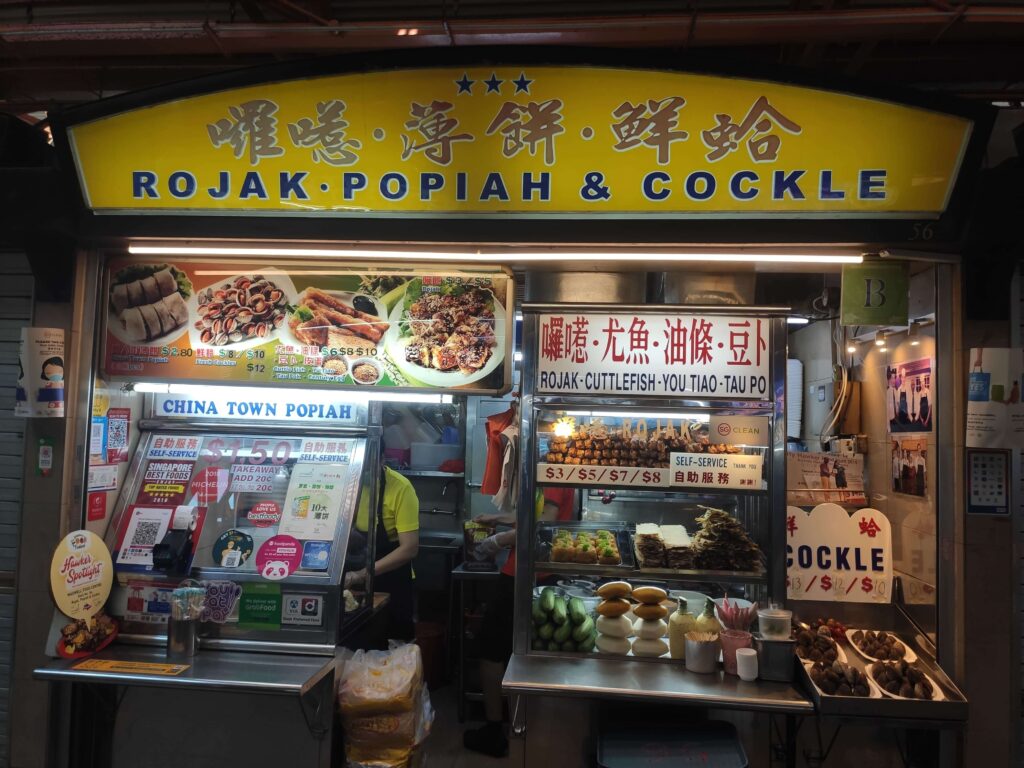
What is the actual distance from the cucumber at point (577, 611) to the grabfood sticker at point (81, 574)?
2618 mm

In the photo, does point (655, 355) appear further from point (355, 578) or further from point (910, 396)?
point (355, 578)

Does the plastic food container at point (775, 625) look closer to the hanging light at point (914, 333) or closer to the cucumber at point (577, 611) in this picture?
the cucumber at point (577, 611)

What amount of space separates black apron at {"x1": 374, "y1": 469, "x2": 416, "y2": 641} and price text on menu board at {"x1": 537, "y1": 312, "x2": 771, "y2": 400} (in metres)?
1.84

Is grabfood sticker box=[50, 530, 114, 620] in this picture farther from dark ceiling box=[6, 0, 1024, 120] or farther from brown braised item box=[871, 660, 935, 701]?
brown braised item box=[871, 660, 935, 701]

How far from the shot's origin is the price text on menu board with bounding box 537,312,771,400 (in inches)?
156

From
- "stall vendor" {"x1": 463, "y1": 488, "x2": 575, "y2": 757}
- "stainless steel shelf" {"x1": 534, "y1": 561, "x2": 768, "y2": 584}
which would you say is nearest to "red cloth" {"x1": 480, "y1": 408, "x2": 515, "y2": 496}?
"stall vendor" {"x1": 463, "y1": 488, "x2": 575, "y2": 757}

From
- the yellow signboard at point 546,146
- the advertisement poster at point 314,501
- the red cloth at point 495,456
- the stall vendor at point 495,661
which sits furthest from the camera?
the stall vendor at point 495,661

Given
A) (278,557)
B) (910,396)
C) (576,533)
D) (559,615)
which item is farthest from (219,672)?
(910,396)

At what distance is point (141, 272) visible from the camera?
422cm

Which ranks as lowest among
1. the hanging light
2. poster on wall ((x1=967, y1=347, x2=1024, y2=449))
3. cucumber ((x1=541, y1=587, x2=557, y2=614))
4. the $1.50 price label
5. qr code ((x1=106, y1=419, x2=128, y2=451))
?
cucumber ((x1=541, y1=587, x2=557, y2=614))

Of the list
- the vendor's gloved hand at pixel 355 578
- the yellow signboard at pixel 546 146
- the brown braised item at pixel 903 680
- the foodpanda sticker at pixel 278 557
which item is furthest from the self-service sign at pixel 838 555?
the foodpanda sticker at pixel 278 557

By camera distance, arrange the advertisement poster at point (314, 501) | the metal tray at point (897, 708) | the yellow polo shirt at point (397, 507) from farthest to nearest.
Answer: the yellow polo shirt at point (397, 507) < the advertisement poster at point (314, 501) < the metal tray at point (897, 708)

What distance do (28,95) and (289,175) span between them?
270 centimetres

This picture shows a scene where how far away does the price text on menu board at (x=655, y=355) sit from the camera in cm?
396
